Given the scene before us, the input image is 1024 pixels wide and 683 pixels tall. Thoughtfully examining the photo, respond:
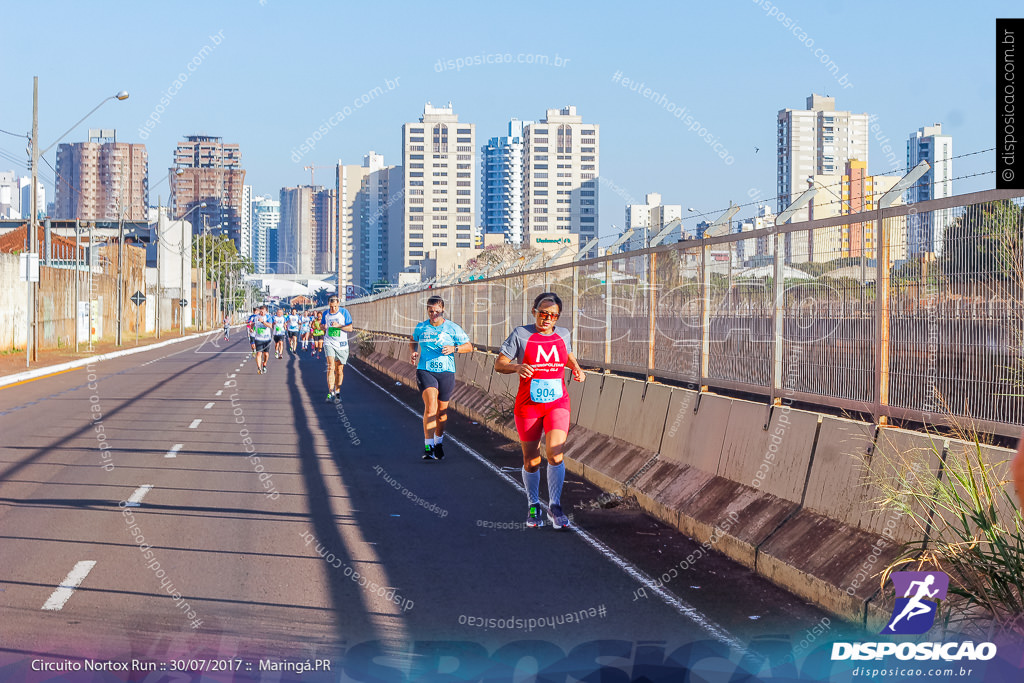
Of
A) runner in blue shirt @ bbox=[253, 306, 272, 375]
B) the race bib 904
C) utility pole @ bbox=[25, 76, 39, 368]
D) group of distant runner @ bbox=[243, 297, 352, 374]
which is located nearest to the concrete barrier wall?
the race bib 904

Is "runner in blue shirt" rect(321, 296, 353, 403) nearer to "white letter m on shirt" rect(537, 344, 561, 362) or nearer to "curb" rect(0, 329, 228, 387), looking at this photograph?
"curb" rect(0, 329, 228, 387)

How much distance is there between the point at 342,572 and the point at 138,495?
175 inches

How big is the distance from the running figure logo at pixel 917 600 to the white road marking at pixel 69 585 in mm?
4963

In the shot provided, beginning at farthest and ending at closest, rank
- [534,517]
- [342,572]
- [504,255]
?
[504,255] < [534,517] < [342,572]

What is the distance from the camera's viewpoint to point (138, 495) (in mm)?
12609

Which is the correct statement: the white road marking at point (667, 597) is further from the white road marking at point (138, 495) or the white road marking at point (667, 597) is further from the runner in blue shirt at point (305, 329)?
the runner in blue shirt at point (305, 329)

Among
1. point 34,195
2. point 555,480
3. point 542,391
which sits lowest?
point 555,480

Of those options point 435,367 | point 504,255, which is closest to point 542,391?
point 435,367

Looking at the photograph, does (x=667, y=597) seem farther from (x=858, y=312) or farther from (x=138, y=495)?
(x=138, y=495)

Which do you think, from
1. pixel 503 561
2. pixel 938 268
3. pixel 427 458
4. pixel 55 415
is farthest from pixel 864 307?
pixel 55 415

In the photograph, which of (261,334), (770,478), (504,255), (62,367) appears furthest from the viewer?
(504,255)

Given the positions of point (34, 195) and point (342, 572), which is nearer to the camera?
point (342, 572)

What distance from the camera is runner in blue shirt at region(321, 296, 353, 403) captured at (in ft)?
85.0

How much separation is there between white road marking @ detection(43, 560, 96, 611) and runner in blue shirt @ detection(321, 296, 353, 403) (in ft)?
54.0
